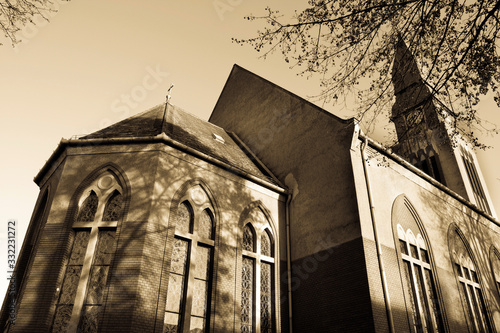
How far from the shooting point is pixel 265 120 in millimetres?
16406

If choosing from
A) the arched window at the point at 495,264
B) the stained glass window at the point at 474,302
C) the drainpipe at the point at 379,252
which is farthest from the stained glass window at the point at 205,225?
the arched window at the point at 495,264

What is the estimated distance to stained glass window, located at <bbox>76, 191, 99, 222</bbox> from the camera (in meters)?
9.74

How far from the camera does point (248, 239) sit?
11.5 metres

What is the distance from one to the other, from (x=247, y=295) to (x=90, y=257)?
447 cm

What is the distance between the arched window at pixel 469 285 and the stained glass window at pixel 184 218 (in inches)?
403

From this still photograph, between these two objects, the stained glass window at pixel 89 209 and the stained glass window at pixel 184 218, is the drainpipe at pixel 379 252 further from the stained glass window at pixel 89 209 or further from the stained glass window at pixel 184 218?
the stained glass window at pixel 89 209

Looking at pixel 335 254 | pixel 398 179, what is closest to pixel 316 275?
pixel 335 254

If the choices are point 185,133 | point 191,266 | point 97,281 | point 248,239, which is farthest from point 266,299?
point 185,133

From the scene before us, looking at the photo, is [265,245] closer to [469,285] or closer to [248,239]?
[248,239]

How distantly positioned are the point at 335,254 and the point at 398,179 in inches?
170

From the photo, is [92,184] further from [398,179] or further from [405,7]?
[398,179]

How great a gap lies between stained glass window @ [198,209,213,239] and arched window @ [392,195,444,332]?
5.87 meters

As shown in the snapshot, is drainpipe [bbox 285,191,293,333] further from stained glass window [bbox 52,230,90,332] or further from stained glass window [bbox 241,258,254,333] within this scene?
stained glass window [bbox 52,230,90,332]

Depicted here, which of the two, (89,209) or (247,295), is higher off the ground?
(89,209)
